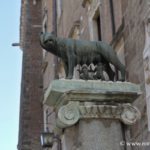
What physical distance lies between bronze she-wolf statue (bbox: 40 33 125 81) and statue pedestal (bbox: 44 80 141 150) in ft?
1.14

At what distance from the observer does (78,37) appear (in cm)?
1652

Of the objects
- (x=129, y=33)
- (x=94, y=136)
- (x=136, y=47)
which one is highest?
(x=129, y=33)

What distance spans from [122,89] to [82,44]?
32.5 inches

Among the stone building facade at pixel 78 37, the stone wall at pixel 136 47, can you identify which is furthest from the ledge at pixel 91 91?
the stone wall at pixel 136 47

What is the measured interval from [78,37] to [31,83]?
26.7 feet

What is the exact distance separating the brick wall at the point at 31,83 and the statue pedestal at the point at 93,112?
1695 centimetres

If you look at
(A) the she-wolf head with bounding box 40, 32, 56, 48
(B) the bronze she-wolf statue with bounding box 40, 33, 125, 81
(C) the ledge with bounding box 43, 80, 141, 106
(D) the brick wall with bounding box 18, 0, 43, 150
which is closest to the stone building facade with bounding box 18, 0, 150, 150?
(D) the brick wall with bounding box 18, 0, 43, 150

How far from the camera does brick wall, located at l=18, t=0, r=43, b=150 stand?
23016 mm

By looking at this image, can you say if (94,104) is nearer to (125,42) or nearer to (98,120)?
(98,120)

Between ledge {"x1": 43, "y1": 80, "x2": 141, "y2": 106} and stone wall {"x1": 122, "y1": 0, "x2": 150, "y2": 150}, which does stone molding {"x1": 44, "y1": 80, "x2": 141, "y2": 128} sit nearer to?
ledge {"x1": 43, "y1": 80, "x2": 141, "y2": 106}

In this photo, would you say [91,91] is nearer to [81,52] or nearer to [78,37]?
[81,52]

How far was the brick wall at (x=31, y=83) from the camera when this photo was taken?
Result: 75.5ft

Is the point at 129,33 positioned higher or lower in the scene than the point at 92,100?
higher

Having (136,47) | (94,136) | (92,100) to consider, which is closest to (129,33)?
(136,47)
